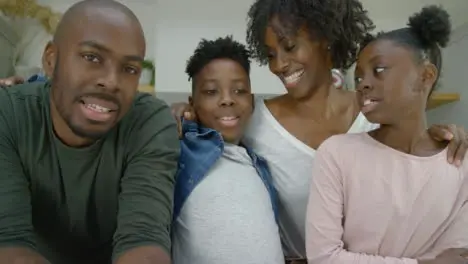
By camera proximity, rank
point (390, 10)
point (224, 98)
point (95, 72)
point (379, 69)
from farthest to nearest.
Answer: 1. point (390, 10)
2. point (224, 98)
3. point (379, 69)
4. point (95, 72)

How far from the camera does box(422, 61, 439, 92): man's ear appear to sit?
3.43 ft

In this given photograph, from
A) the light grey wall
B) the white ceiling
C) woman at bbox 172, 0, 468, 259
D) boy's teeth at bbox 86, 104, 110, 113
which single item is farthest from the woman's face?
the white ceiling

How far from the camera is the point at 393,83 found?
1.02m

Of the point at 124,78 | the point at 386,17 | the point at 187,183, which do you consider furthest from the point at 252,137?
the point at 386,17

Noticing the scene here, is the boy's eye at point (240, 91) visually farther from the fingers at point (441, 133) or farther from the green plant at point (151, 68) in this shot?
the green plant at point (151, 68)

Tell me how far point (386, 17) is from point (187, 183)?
6.17 ft

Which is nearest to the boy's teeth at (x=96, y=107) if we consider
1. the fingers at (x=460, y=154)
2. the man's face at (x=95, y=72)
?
the man's face at (x=95, y=72)

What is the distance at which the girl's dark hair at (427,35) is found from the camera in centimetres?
105

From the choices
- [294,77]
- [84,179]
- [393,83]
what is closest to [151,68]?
[294,77]

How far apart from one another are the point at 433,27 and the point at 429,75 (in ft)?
0.34

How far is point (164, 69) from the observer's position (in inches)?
91.8

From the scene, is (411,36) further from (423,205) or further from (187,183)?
(187,183)

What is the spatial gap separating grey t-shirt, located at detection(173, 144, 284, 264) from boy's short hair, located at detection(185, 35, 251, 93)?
1.02 feet

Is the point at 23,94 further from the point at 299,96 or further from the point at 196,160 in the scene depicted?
the point at 299,96
